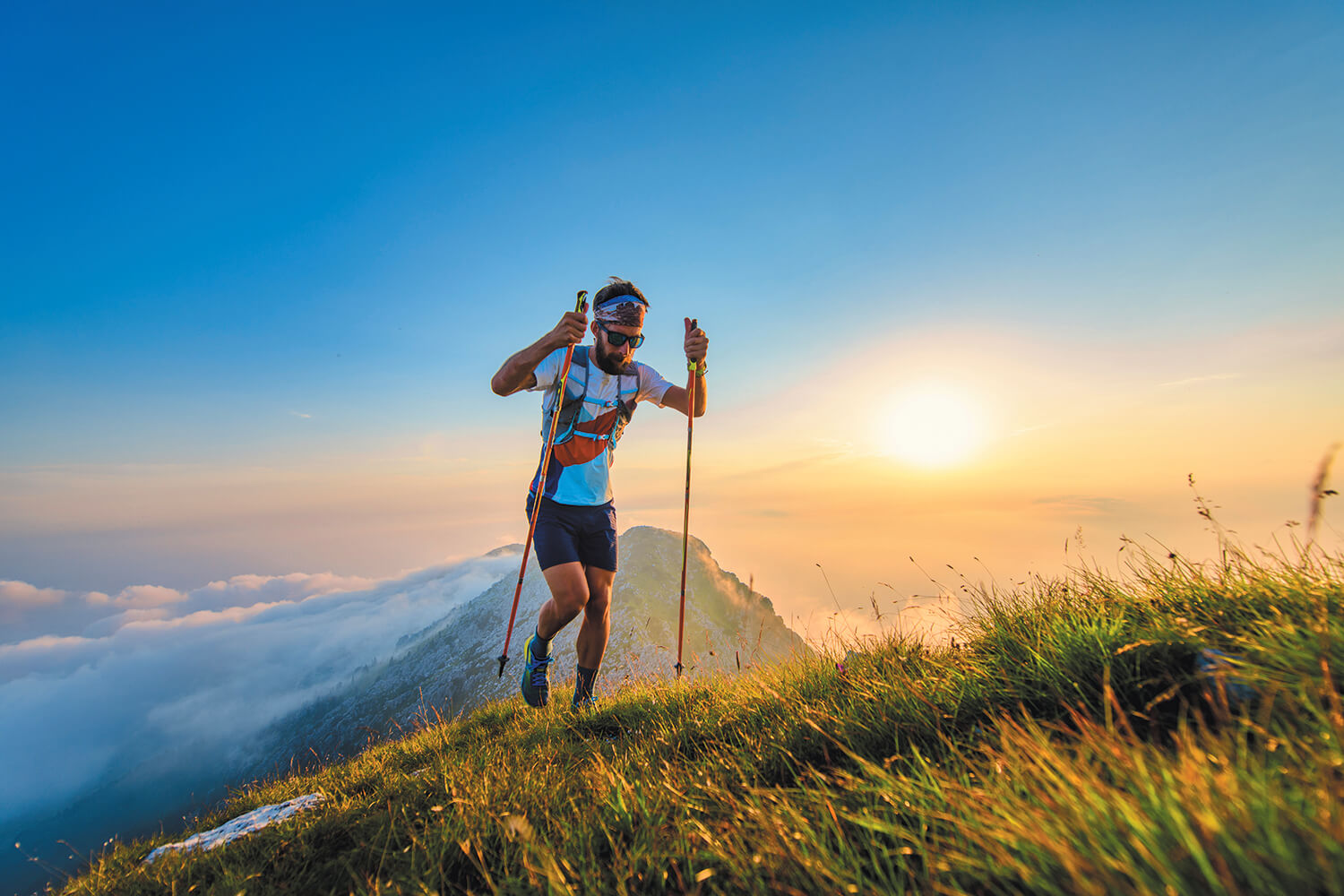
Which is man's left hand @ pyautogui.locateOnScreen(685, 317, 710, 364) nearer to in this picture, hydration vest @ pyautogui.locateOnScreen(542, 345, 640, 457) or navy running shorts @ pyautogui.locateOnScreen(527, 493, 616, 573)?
hydration vest @ pyautogui.locateOnScreen(542, 345, 640, 457)

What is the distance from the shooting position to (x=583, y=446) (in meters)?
5.95

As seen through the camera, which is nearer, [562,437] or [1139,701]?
[1139,701]

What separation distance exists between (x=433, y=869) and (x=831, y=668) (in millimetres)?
2549

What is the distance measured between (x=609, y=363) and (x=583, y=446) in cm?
107

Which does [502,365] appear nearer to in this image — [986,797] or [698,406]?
[698,406]

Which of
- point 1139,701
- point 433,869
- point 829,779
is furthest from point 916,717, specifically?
point 433,869

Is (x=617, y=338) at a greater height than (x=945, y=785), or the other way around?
(x=617, y=338)

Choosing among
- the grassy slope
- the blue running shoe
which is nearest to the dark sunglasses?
the blue running shoe

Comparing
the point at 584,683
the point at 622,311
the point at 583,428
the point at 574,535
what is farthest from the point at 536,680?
the point at 622,311

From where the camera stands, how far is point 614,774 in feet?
8.27

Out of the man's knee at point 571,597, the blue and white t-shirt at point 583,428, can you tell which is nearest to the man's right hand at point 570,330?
the blue and white t-shirt at point 583,428

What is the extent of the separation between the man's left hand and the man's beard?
2.70 feet

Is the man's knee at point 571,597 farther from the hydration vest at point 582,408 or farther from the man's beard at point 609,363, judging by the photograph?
the man's beard at point 609,363

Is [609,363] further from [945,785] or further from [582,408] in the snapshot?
[945,785]
